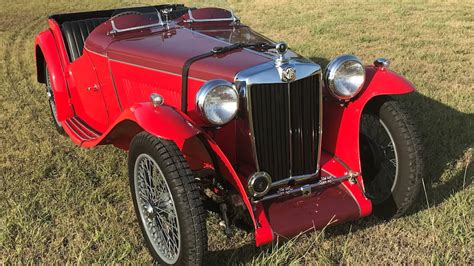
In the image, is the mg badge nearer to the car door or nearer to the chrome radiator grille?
the chrome radiator grille

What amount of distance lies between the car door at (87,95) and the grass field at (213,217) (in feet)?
1.06

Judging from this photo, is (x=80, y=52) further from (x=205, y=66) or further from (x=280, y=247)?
(x=280, y=247)

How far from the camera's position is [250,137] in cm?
275

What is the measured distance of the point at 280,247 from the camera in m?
2.86

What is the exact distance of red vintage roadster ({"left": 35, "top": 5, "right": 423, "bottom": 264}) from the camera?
2541mm

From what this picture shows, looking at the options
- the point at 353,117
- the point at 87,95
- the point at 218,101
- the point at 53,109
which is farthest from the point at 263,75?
the point at 53,109

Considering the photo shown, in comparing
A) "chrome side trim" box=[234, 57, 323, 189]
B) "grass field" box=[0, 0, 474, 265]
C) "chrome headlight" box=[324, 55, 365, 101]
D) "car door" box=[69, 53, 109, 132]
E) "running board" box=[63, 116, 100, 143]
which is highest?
"chrome side trim" box=[234, 57, 323, 189]

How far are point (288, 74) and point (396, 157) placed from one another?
990 mm

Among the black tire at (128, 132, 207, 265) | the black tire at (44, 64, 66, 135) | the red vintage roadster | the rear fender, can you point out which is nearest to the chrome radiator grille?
the red vintage roadster

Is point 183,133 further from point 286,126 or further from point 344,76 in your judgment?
point 344,76

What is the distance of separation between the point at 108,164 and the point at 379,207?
2293 millimetres

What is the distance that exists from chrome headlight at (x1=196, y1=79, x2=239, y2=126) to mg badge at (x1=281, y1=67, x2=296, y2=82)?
301 mm

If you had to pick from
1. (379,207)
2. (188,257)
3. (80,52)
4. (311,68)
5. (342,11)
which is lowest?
(342,11)

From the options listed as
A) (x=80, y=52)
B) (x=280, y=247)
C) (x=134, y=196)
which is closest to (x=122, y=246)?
(x=134, y=196)
